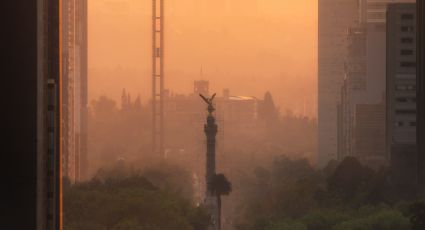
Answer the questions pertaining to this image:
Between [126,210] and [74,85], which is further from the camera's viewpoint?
[74,85]

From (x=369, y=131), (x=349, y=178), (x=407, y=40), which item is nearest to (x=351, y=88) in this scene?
(x=369, y=131)

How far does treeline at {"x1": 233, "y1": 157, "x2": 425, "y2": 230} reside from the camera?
32125 millimetres

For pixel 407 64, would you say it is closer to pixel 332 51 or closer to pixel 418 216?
pixel 418 216

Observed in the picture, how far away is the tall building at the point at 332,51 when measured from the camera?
221 ft

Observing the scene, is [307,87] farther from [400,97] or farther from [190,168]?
[400,97]

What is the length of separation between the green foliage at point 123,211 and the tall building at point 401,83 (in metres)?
9.08

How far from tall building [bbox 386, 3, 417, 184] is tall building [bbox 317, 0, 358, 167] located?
71.9 feet

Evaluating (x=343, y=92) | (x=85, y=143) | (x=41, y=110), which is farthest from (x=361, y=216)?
(x=343, y=92)

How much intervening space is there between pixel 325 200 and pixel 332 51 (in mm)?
30599

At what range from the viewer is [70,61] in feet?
169

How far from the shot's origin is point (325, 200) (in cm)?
4038

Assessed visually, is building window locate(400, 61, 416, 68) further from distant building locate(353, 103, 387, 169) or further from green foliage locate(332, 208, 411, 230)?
green foliage locate(332, 208, 411, 230)
